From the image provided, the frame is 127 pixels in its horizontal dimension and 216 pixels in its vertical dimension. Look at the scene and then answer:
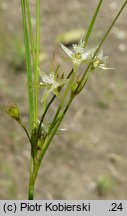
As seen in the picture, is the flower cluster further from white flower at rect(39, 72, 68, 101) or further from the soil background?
the soil background

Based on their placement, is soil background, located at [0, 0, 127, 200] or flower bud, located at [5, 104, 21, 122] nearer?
flower bud, located at [5, 104, 21, 122]

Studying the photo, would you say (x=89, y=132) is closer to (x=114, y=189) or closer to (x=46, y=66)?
(x=114, y=189)

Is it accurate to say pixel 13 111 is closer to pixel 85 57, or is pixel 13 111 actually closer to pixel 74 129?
pixel 85 57

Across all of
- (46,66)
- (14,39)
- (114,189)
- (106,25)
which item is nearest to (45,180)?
(114,189)

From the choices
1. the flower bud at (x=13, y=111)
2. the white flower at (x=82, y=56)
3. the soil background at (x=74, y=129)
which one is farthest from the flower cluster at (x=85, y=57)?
the soil background at (x=74, y=129)

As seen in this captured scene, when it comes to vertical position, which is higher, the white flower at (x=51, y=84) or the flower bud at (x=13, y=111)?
the white flower at (x=51, y=84)

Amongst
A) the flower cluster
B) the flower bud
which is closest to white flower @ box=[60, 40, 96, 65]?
the flower cluster

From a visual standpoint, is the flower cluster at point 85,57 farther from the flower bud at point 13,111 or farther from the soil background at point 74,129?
the soil background at point 74,129

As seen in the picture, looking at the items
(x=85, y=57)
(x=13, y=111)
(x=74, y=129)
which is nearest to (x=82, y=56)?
(x=85, y=57)
